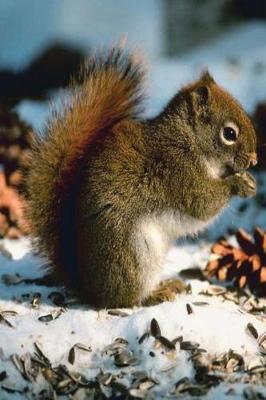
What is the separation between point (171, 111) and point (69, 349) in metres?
0.78

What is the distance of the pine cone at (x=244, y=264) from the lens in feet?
8.50

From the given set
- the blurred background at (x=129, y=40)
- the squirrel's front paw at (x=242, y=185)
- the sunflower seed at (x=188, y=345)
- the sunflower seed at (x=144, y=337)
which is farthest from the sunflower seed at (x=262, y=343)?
the blurred background at (x=129, y=40)

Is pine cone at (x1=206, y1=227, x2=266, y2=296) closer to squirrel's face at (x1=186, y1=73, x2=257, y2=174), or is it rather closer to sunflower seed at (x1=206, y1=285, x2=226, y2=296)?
sunflower seed at (x1=206, y1=285, x2=226, y2=296)

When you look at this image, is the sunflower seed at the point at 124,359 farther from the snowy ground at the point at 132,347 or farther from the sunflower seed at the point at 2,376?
the sunflower seed at the point at 2,376

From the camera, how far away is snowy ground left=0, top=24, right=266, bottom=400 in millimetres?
1995

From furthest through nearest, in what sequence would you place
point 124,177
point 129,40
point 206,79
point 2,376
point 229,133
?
1. point 129,40
2. point 206,79
3. point 229,133
4. point 124,177
5. point 2,376

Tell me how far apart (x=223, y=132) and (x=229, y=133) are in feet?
0.06

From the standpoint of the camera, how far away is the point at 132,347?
2.13 meters

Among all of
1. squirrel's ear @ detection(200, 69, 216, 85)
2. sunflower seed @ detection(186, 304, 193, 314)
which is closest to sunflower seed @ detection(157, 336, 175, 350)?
sunflower seed @ detection(186, 304, 193, 314)

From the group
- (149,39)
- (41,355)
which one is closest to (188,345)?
(41,355)

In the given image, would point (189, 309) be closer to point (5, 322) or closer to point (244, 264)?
point (244, 264)

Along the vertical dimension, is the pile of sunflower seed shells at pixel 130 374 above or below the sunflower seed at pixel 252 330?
below

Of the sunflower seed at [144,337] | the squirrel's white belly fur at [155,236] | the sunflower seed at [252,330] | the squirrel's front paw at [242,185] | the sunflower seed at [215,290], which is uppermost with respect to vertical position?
the squirrel's front paw at [242,185]

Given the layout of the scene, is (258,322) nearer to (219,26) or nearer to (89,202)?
(89,202)
